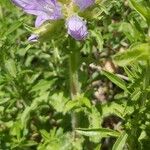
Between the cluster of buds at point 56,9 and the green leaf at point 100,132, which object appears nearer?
the cluster of buds at point 56,9

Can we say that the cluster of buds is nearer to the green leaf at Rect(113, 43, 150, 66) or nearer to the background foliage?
the background foliage

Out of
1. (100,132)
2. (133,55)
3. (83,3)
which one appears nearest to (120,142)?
(100,132)

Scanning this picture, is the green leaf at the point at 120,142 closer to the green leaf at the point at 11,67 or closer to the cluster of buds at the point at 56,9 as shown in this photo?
the cluster of buds at the point at 56,9

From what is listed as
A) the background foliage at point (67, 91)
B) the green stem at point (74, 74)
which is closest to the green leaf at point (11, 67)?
the background foliage at point (67, 91)

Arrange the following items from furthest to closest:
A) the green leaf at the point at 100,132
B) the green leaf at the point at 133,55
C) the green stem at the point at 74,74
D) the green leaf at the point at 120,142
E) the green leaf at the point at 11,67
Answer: the green leaf at the point at 11,67
the green stem at the point at 74,74
the green leaf at the point at 100,132
the green leaf at the point at 120,142
the green leaf at the point at 133,55

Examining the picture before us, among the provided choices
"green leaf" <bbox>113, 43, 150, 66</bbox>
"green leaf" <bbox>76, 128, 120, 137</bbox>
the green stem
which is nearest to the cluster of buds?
the green stem

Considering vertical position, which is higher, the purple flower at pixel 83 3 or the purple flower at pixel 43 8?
→ the purple flower at pixel 43 8

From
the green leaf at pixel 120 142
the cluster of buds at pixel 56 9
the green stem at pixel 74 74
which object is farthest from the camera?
the green stem at pixel 74 74
